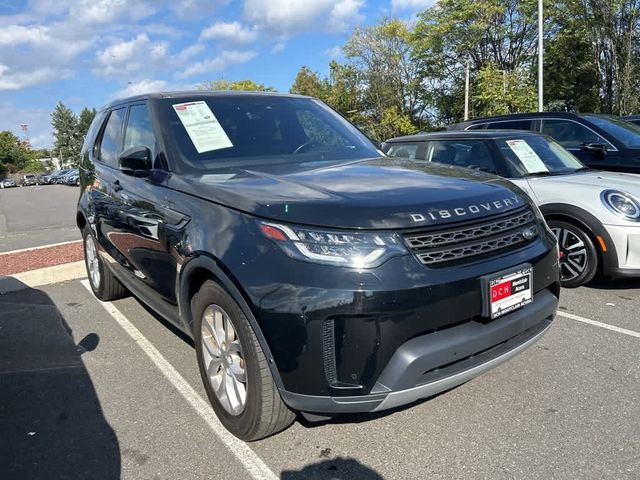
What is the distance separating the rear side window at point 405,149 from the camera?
21.5 ft

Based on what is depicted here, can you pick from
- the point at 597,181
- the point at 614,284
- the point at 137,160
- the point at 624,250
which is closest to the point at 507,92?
the point at 597,181

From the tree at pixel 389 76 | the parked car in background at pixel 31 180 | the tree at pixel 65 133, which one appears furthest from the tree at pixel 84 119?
the tree at pixel 389 76

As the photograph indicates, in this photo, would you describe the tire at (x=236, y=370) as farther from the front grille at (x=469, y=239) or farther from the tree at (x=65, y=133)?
the tree at (x=65, y=133)

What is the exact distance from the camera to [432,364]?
2195 mm

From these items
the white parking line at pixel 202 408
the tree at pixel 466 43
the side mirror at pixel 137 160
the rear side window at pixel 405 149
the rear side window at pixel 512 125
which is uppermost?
the tree at pixel 466 43

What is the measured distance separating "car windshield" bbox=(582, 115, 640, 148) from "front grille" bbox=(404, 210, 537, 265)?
18.1 ft

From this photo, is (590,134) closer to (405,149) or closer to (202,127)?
(405,149)

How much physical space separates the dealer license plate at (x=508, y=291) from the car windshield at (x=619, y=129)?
5.63 m

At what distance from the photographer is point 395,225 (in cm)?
222

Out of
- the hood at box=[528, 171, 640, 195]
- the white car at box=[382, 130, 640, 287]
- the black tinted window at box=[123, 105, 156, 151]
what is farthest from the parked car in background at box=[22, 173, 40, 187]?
the hood at box=[528, 171, 640, 195]

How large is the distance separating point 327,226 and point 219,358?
1047 millimetres

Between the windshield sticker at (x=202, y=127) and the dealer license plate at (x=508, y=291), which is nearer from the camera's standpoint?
the dealer license plate at (x=508, y=291)

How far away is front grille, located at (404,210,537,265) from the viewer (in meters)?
2.25

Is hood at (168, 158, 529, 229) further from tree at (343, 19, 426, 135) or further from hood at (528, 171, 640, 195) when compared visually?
tree at (343, 19, 426, 135)
